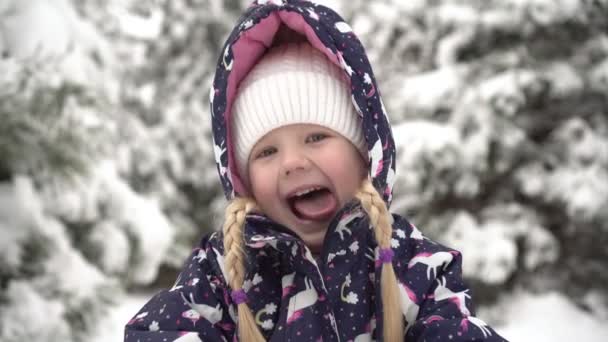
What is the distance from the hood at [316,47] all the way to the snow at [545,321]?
9.97 ft

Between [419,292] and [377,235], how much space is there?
18 centimetres

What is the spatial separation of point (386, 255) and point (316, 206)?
0.23 m

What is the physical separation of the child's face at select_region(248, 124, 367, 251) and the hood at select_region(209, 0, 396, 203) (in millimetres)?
86

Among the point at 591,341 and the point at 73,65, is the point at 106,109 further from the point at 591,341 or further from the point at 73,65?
the point at 591,341

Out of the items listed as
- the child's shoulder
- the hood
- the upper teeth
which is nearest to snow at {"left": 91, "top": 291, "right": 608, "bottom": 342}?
the child's shoulder

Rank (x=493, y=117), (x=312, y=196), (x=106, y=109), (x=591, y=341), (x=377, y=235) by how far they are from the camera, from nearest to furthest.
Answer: (x=377, y=235) < (x=312, y=196) < (x=106, y=109) < (x=591, y=341) < (x=493, y=117)

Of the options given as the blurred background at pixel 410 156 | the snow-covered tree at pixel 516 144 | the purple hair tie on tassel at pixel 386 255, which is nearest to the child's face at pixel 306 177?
the purple hair tie on tassel at pixel 386 255

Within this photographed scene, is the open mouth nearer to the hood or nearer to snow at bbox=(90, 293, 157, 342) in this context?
the hood

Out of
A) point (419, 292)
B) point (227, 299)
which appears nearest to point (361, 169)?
point (419, 292)

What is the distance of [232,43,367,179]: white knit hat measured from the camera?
1.53 meters

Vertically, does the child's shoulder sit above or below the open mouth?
below

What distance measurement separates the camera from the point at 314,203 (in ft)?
4.99

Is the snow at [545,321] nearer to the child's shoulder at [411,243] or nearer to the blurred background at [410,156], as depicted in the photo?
the blurred background at [410,156]

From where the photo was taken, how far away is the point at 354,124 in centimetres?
158
